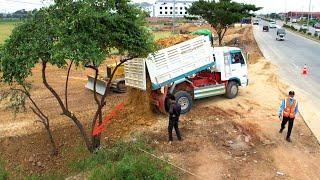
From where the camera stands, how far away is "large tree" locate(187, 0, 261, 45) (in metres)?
39.0

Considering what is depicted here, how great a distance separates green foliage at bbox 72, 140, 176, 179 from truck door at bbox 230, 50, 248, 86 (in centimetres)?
718

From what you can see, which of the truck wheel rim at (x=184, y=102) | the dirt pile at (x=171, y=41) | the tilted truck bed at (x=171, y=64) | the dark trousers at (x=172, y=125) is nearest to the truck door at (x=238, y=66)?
the tilted truck bed at (x=171, y=64)

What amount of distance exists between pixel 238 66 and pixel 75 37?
32.5 ft

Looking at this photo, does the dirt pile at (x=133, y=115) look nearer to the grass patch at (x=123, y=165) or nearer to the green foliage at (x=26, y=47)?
the grass patch at (x=123, y=165)

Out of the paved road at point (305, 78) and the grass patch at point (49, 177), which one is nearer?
the grass patch at point (49, 177)

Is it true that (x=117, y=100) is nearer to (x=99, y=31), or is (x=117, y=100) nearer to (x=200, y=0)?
(x=99, y=31)

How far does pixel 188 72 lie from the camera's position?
15.5 metres

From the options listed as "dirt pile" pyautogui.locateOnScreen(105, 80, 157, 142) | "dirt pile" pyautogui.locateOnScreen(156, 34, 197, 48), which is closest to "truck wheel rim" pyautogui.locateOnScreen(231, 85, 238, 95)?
"dirt pile" pyautogui.locateOnScreen(156, 34, 197, 48)

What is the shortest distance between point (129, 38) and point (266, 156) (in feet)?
17.6

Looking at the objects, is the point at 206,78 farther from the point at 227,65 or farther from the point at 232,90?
the point at 232,90

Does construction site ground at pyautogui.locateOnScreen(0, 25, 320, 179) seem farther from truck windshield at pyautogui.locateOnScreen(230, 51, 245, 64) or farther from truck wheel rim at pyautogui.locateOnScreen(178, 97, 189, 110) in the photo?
truck windshield at pyautogui.locateOnScreen(230, 51, 245, 64)

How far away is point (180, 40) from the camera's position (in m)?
16.4

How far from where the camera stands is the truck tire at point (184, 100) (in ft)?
50.5

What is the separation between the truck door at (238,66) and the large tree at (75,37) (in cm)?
729
